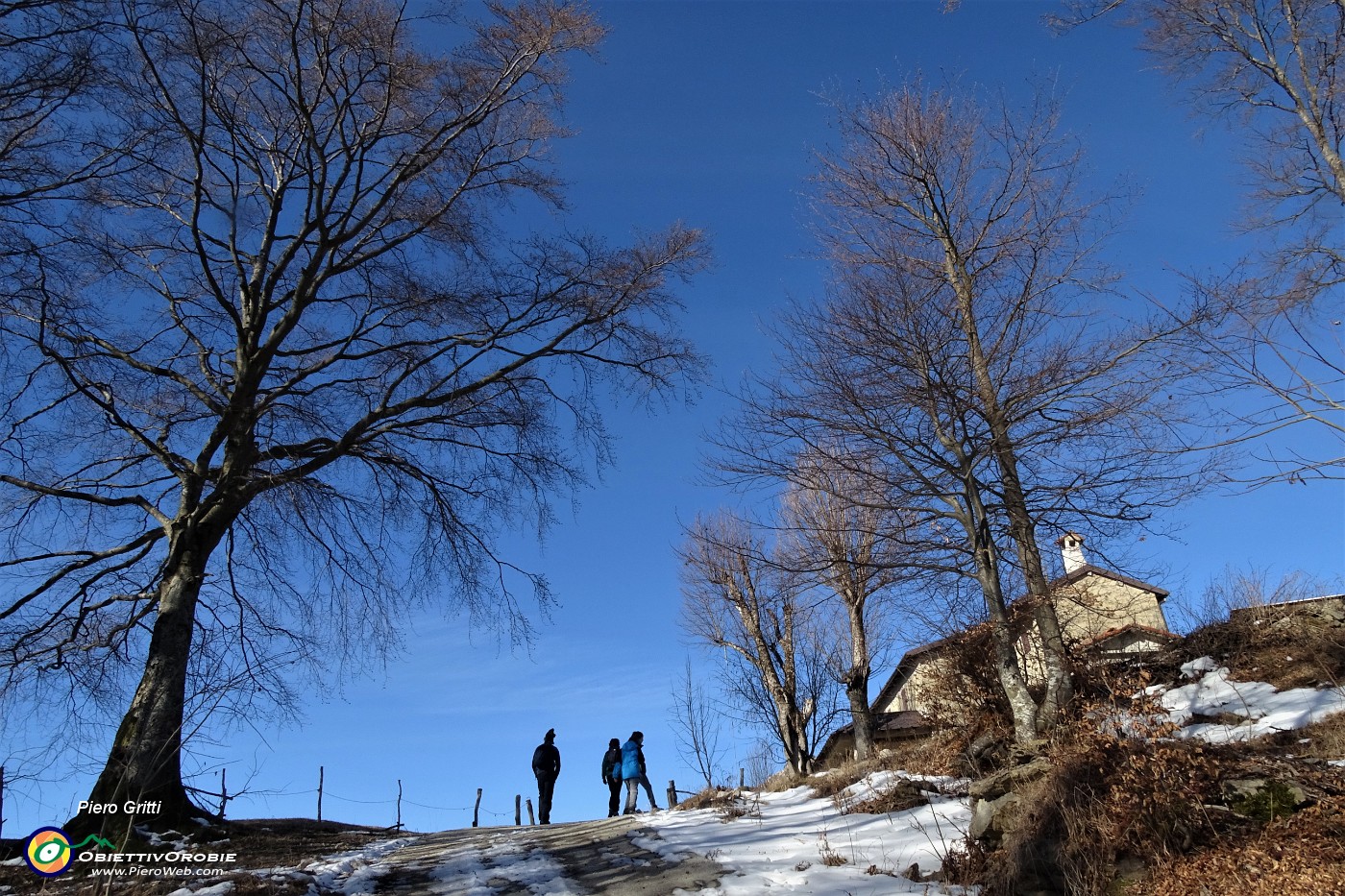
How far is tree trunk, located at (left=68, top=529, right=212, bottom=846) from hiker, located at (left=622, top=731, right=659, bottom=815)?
663cm

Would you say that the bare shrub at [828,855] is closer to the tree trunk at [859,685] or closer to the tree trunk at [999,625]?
the tree trunk at [999,625]

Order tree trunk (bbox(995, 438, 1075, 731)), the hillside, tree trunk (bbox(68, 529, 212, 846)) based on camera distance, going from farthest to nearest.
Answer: tree trunk (bbox(995, 438, 1075, 731)), tree trunk (bbox(68, 529, 212, 846)), the hillside

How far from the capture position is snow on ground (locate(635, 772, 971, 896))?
22.2 ft

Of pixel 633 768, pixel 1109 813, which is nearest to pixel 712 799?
pixel 633 768

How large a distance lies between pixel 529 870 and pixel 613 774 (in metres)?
6.43

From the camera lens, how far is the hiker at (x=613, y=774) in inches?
568

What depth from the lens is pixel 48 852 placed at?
24.1ft

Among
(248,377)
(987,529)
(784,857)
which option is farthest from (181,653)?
(987,529)

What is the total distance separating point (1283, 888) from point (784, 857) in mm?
3975

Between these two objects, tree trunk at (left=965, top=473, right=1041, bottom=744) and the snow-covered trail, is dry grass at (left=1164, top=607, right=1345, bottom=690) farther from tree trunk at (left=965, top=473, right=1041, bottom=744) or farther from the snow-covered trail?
the snow-covered trail

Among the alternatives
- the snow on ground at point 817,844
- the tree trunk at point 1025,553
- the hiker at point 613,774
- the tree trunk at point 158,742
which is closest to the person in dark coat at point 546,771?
the hiker at point 613,774

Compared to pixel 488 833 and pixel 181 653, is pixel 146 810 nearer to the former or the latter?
pixel 181 653

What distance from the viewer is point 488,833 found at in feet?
37.1

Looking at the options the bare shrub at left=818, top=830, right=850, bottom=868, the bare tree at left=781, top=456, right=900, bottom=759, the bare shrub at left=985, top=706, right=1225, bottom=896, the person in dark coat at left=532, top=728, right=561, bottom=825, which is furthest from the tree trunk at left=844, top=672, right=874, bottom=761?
the bare shrub at left=985, top=706, right=1225, bottom=896
